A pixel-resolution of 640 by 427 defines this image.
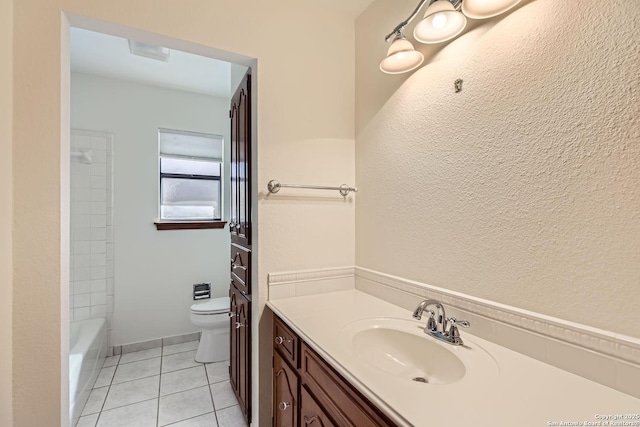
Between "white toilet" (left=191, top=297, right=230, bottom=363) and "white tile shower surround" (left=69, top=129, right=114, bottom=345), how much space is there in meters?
0.81

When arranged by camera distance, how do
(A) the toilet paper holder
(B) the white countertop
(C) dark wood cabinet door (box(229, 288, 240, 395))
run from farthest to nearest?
(A) the toilet paper holder < (C) dark wood cabinet door (box(229, 288, 240, 395)) < (B) the white countertop

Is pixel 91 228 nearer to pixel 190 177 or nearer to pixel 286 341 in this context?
pixel 190 177

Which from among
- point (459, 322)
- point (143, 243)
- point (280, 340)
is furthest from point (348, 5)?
point (143, 243)

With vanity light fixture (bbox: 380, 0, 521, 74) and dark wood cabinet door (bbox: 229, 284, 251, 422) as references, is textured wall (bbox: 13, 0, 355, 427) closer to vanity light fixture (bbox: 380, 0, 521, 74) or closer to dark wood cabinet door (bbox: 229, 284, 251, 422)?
dark wood cabinet door (bbox: 229, 284, 251, 422)

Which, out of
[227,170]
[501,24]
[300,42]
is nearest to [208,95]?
[227,170]

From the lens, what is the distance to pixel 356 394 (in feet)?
2.59

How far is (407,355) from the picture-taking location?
1.10 meters

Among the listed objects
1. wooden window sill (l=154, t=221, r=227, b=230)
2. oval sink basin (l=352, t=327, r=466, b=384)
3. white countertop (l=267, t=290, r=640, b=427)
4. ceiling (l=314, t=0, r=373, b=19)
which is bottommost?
oval sink basin (l=352, t=327, r=466, b=384)

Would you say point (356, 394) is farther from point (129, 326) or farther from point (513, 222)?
point (129, 326)

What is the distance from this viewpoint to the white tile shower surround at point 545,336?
717 mm

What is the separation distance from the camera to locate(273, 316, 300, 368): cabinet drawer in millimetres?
1166

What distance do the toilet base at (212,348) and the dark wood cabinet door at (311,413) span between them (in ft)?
5.30

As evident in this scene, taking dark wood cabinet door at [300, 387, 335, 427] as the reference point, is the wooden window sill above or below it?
above

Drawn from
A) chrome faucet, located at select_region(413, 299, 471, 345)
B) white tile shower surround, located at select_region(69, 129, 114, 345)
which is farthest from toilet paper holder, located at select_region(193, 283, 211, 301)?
chrome faucet, located at select_region(413, 299, 471, 345)
